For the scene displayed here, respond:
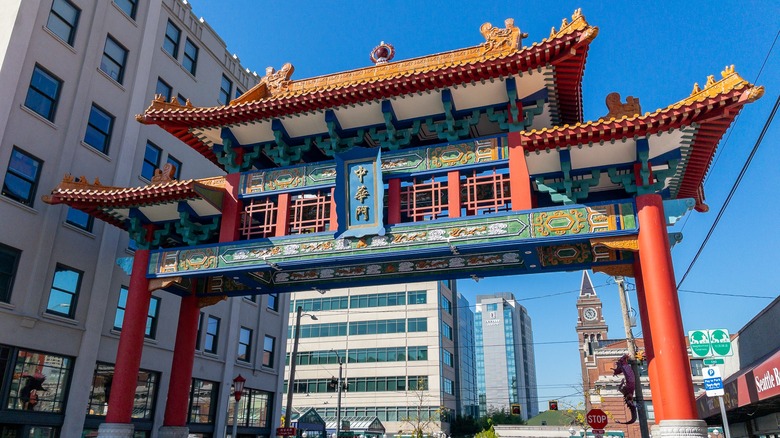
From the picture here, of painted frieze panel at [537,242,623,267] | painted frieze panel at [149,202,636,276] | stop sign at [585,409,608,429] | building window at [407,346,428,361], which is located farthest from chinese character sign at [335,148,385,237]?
building window at [407,346,428,361]

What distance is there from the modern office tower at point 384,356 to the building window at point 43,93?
181 feet

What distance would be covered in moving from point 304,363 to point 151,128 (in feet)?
186

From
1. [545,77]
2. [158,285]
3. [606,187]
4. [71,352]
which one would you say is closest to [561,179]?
[606,187]

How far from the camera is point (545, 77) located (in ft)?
45.7

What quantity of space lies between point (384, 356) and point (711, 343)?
6510cm

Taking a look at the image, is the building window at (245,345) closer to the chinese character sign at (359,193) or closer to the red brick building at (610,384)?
the chinese character sign at (359,193)

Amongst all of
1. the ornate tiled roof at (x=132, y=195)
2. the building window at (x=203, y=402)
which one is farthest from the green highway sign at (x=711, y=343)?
the building window at (x=203, y=402)

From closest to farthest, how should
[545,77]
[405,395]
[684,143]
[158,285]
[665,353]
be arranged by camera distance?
1. [665,353]
2. [684,143]
3. [545,77]
4. [158,285]
5. [405,395]

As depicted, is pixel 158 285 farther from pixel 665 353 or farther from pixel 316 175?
pixel 665 353

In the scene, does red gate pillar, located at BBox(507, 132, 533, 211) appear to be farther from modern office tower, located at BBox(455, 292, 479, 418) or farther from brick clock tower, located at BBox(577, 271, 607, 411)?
brick clock tower, located at BBox(577, 271, 607, 411)

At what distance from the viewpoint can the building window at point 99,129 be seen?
70.5 feet

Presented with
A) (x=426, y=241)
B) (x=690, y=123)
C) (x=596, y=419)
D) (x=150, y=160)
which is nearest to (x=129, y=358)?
(x=426, y=241)

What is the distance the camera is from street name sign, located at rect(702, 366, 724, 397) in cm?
988

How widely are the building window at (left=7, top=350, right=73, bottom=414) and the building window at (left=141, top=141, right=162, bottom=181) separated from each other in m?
8.58
